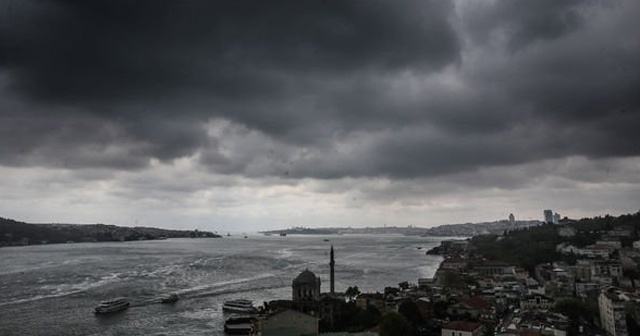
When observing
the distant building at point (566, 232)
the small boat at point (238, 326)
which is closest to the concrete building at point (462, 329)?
the small boat at point (238, 326)

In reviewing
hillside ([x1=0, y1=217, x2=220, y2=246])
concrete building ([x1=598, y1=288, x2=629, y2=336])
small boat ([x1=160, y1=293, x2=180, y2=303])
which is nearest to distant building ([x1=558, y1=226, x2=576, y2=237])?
concrete building ([x1=598, y1=288, x2=629, y2=336])

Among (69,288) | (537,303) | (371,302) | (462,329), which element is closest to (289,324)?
(462,329)

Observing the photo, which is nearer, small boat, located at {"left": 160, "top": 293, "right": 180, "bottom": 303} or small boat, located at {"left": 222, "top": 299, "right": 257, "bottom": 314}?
small boat, located at {"left": 222, "top": 299, "right": 257, "bottom": 314}

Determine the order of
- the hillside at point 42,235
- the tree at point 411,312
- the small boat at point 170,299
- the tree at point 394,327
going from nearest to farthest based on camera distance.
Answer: the tree at point 394,327 → the tree at point 411,312 → the small boat at point 170,299 → the hillside at point 42,235

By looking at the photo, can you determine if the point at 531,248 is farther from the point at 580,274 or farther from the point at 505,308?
the point at 505,308

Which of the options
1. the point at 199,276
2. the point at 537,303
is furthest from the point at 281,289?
the point at 537,303

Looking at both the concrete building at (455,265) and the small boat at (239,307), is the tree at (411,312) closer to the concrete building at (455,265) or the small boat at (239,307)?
the small boat at (239,307)

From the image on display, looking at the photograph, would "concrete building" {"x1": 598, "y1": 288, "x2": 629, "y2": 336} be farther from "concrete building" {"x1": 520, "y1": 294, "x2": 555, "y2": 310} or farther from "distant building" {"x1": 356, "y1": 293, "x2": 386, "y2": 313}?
"distant building" {"x1": 356, "y1": 293, "x2": 386, "y2": 313}
